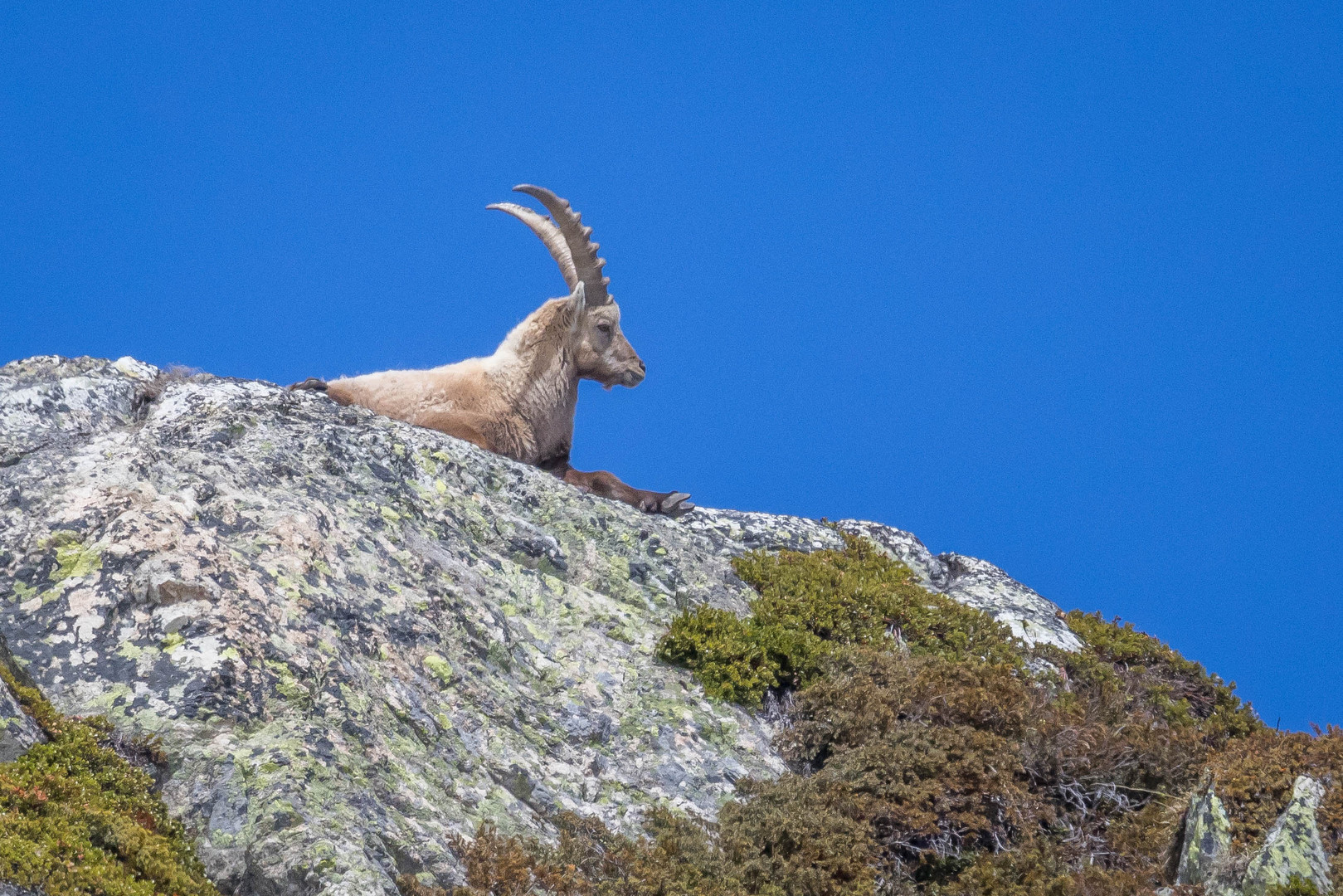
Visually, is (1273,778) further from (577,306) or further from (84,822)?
(577,306)

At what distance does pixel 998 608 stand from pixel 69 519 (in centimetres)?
763

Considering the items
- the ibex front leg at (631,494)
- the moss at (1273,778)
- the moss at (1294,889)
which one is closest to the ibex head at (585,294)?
the ibex front leg at (631,494)

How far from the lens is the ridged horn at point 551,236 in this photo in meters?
13.8

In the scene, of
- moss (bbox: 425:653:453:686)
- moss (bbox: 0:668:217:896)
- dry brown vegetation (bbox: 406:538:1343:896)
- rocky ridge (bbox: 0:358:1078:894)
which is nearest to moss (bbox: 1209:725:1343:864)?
dry brown vegetation (bbox: 406:538:1343:896)

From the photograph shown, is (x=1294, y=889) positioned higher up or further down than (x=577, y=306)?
further down

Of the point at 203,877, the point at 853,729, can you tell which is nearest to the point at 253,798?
the point at 203,877

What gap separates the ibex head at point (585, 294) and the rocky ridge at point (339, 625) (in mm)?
4757

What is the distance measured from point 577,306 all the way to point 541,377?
1.01m

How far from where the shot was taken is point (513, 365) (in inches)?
526

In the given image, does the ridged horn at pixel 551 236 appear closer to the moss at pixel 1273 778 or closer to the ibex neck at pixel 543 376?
the ibex neck at pixel 543 376

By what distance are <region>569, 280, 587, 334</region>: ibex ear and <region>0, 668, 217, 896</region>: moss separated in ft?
29.9

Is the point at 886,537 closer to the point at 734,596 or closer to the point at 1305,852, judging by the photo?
Result: the point at 734,596

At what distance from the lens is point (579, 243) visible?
13602 millimetres

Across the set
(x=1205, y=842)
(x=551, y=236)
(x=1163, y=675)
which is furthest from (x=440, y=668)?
(x=551, y=236)
